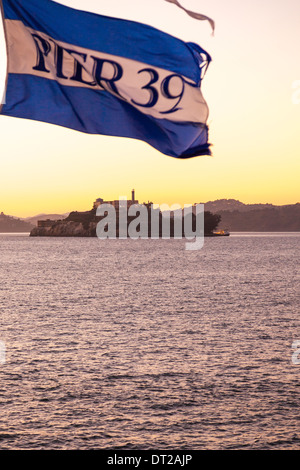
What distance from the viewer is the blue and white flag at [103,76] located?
31.0 feet

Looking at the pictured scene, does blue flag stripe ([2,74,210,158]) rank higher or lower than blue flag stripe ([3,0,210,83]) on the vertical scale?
lower

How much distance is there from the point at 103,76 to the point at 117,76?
254 millimetres

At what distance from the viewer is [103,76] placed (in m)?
9.73

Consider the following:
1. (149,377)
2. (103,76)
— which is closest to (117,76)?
(103,76)

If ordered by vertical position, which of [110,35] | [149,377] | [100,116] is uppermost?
[110,35]

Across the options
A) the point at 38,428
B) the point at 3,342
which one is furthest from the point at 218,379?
the point at 3,342

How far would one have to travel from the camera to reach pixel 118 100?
10.1 metres

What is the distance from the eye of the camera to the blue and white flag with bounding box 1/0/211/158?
9445 millimetres

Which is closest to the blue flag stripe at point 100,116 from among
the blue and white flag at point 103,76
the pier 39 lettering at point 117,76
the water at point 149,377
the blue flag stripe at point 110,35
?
the blue and white flag at point 103,76

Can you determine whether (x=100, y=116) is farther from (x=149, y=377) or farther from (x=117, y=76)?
(x=149, y=377)

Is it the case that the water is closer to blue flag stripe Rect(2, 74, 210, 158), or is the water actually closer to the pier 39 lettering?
blue flag stripe Rect(2, 74, 210, 158)

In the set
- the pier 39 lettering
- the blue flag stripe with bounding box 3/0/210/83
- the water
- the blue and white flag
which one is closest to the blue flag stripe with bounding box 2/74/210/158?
the blue and white flag

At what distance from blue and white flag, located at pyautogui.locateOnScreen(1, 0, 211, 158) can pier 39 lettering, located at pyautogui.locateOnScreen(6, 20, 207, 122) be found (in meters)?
0.02

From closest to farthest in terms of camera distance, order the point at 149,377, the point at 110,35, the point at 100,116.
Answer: the point at 110,35 < the point at 100,116 < the point at 149,377
